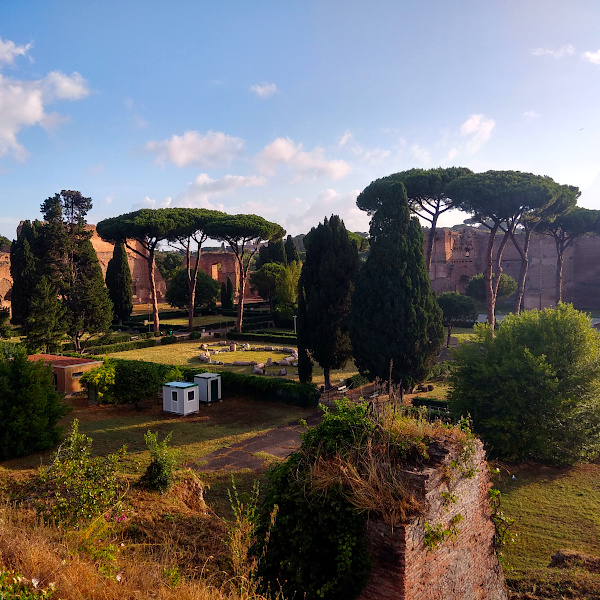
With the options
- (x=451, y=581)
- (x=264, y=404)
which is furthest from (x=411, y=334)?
(x=451, y=581)

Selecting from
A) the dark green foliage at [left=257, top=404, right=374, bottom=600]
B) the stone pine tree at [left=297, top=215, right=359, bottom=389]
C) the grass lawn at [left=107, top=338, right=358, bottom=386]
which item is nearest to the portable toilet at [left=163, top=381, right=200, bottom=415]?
the stone pine tree at [left=297, top=215, right=359, bottom=389]

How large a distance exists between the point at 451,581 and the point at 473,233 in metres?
48.4

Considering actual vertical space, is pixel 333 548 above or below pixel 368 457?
below

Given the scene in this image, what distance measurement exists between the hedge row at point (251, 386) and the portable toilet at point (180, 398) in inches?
33.6

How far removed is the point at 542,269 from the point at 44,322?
3983 centimetres

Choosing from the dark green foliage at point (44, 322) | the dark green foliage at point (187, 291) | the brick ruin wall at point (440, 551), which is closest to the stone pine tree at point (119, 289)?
the dark green foliage at point (187, 291)

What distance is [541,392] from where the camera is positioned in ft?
36.8

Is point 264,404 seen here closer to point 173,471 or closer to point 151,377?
point 151,377

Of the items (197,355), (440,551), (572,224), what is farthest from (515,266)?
(440,551)

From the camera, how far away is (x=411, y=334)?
16.0m

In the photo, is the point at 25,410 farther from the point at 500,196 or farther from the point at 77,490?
the point at 500,196

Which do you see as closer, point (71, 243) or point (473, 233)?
point (71, 243)

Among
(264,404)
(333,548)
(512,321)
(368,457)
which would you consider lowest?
(264,404)

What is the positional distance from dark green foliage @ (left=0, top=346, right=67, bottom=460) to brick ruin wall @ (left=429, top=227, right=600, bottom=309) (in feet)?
121
